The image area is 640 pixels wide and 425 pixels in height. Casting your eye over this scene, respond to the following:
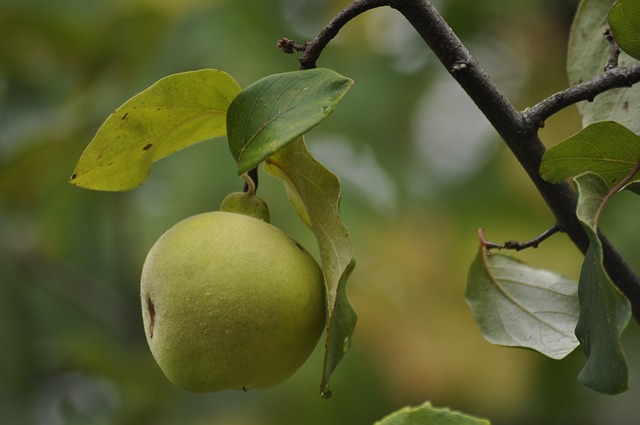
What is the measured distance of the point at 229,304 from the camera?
2.66 ft

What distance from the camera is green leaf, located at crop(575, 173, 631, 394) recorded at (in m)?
0.74

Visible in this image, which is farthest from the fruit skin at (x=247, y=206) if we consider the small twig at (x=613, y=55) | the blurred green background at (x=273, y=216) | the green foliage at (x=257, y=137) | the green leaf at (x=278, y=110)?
the blurred green background at (x=273, y=216)

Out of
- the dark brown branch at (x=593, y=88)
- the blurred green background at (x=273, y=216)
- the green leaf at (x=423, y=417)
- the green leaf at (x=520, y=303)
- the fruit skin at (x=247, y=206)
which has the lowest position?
the blurred green background at (x=273, y=216)

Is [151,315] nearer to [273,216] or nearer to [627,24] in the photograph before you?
[627,24]

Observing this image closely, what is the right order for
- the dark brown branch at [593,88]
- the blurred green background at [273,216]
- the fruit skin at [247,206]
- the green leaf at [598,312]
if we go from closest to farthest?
the green leaf at [598,312] → the dark brown branch at [593,88] → the fruit skin at [247,206] → the blurred green background at [273,216]

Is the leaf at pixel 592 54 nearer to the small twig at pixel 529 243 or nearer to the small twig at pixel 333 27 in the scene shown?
the small twig at pixel 529 243

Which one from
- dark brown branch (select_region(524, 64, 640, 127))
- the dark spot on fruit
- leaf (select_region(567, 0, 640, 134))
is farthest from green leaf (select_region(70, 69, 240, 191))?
leaf (select_region(567, 0, 640, 134))

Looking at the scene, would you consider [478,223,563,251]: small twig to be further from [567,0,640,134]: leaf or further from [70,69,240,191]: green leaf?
→ [70,69,240,191]: green leaf

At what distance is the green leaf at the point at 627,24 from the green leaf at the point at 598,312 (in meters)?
0.13

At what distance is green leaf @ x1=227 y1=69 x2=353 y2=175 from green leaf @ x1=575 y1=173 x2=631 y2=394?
21 centimetres

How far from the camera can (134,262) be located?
2490 mm

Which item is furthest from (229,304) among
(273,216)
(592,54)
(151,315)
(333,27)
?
(273,216)

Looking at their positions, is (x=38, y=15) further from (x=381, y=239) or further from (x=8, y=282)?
(x=381, y=239)

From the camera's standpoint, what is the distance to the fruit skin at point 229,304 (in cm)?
81
